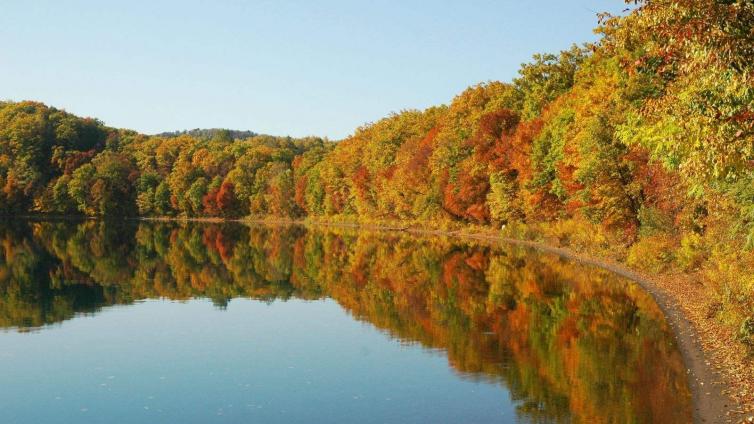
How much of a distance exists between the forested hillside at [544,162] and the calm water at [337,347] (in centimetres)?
386

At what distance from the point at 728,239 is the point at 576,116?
83.7 feet

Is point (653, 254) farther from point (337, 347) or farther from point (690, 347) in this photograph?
point (337, 347)

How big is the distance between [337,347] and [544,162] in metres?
37.4

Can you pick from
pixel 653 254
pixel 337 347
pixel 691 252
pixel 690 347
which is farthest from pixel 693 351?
pixel 653 254

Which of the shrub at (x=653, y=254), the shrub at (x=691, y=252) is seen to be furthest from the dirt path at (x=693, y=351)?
the shrub at (x=691, y=252)

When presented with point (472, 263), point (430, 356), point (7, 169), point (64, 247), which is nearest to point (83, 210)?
point (7, 169)

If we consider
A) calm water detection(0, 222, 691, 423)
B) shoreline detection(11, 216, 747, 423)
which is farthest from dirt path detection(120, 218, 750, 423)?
calm water detection(0, 222, 691, 423)

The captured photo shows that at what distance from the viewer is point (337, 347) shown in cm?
2283

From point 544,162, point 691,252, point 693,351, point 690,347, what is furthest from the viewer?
→ point 544,162

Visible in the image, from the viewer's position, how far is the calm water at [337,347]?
16047 mm

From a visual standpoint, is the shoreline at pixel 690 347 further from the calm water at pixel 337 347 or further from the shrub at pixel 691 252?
the shrub at pixel 691 252

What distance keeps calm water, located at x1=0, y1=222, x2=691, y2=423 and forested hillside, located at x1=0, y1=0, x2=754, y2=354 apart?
12.7 ft

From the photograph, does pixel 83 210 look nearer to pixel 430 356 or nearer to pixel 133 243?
pixel 133 243

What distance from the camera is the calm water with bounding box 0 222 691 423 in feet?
52.6
